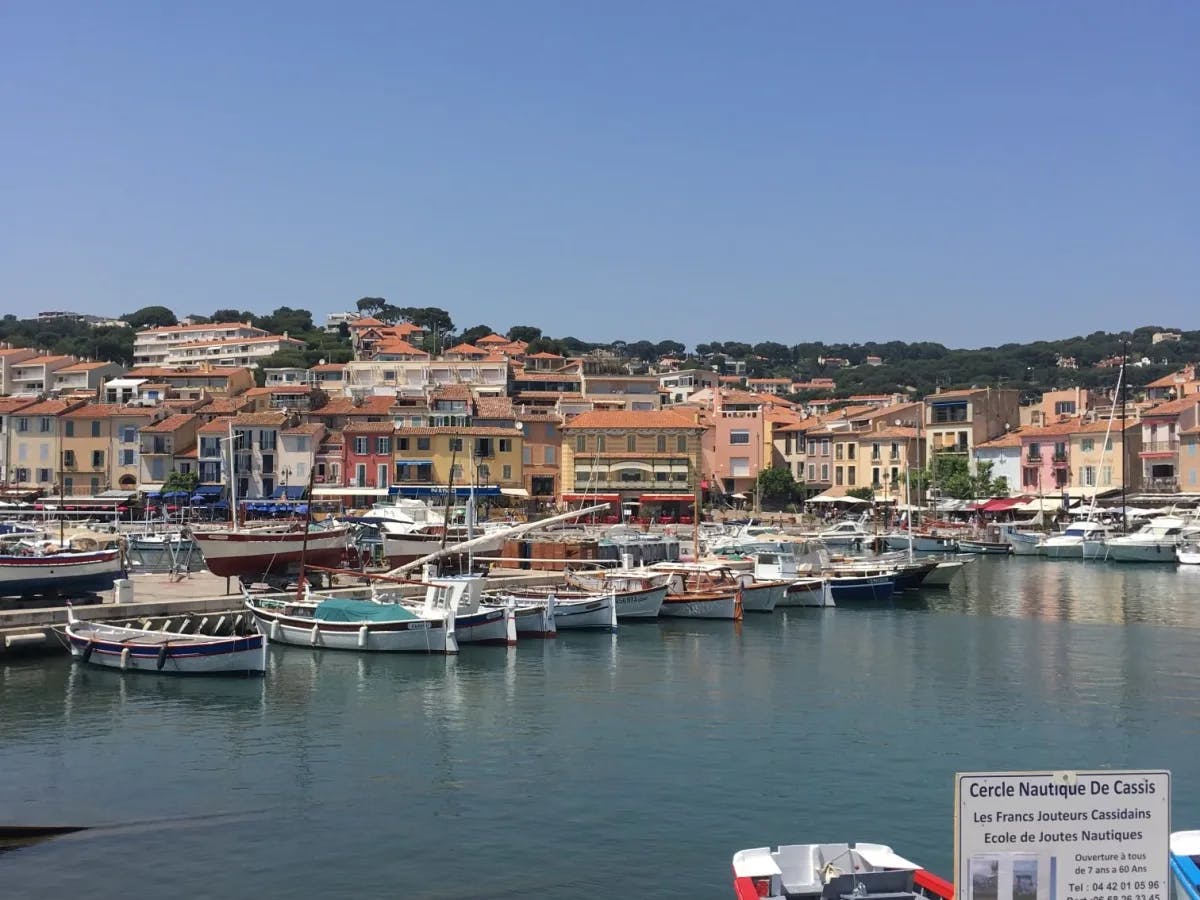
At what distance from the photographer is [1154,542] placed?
69.2 metres

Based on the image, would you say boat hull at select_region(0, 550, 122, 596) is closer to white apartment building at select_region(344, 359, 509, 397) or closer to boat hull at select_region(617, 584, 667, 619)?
boat hull at select_region(617, 584, 667, 619)

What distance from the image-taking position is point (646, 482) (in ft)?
277

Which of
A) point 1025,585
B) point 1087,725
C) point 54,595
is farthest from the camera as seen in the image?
point 1025,585

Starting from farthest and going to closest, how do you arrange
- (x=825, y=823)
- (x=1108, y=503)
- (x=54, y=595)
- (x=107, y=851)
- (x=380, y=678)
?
1. (x=1108, y=503)
2. (x=54, y=595)
3. (x=380, y=678)
4. (x=825, y=823)
5. (x=107, y=851)

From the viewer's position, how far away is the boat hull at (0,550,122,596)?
3800 centimetres

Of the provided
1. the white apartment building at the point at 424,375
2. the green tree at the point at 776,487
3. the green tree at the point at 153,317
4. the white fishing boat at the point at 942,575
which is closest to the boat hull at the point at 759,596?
the white fishing boat at the point at 942,575

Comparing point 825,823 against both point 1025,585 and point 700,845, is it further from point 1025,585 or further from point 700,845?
point 1025,585

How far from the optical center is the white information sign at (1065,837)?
742 cm

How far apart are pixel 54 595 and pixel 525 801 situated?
82.5 ft

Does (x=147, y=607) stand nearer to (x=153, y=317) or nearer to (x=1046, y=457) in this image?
(x=1046, y=457)

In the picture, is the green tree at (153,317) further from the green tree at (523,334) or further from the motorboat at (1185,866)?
the motorboat at (1185,866)

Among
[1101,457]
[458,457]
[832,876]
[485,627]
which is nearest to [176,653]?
[485,627]

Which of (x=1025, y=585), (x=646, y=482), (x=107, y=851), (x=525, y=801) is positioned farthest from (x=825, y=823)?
(x=646, y=482)

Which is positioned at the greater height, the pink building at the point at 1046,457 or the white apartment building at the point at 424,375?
the white apartment building at the point at 424,375
